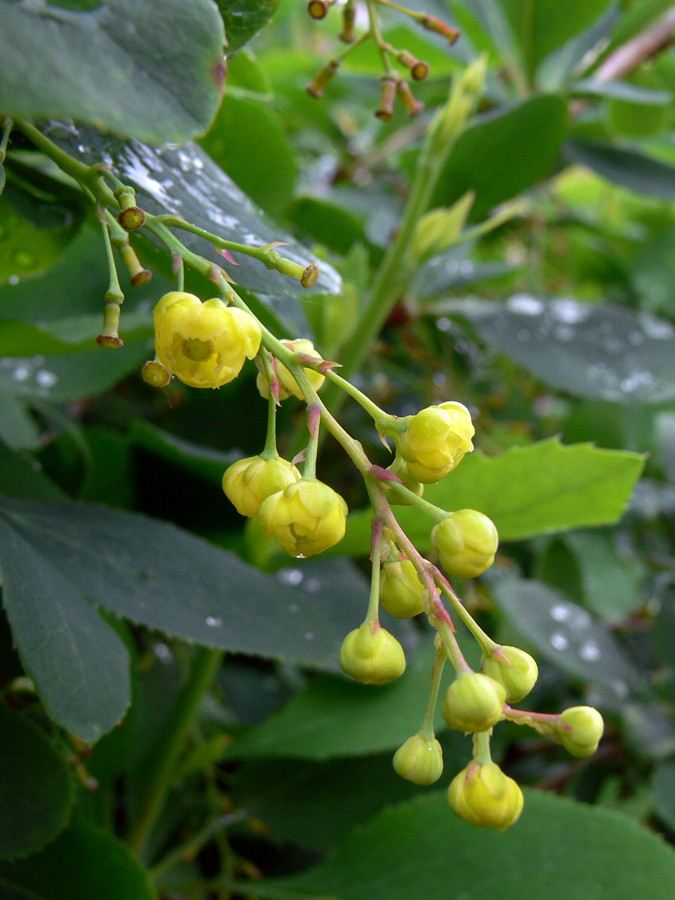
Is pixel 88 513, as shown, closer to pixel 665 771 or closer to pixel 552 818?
pixel 552 818

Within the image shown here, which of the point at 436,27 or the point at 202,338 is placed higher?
the point at 436,27

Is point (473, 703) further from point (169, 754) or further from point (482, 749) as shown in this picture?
point (169, 754)

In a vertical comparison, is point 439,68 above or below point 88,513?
above

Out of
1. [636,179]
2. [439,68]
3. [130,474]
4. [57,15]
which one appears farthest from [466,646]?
Answer: [439,68]

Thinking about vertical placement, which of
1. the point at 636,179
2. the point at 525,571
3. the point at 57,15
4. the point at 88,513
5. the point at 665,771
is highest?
the point at 57,15

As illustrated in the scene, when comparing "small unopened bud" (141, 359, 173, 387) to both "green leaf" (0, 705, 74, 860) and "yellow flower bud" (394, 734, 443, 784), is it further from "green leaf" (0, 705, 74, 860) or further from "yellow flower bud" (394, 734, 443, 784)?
"green leaf" (0, 705, 74, 860)

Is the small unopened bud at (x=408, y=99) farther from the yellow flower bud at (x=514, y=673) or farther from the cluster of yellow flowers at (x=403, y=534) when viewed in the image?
the yellow flower bud at (x=514, y=673)

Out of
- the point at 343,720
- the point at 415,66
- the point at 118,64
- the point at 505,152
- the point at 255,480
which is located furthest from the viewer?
the point at 505,152

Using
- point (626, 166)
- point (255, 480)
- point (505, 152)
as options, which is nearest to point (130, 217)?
point (255, 480)
